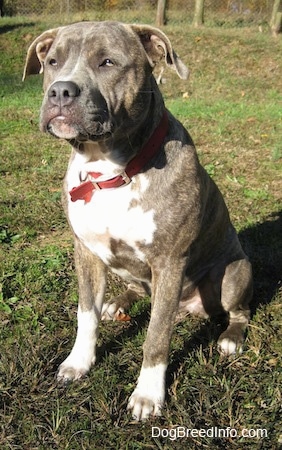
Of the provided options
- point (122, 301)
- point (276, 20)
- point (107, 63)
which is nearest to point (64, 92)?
→ point (107, 63)

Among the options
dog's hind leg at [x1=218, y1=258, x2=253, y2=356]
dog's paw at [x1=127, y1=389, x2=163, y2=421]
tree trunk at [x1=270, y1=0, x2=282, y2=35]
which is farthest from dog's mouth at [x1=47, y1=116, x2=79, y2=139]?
tree trunk at [x1=270, y1=0, x2=282, y2=35]

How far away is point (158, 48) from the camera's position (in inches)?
96.7

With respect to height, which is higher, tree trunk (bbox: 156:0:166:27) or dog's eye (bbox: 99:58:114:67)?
dog's eye (bbox: 99:58:114:67)

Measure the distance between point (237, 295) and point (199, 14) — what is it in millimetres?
12045

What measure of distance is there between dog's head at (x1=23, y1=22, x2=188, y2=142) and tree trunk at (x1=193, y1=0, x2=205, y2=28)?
1181cm

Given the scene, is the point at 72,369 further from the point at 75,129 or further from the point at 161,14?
the point at 161,14

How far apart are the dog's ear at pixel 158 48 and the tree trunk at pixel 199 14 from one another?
11757mm

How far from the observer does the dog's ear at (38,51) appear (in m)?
2.50

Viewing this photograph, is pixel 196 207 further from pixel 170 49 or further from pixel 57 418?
pixel 57 418

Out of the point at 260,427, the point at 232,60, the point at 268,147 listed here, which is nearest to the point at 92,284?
the point at 260,427

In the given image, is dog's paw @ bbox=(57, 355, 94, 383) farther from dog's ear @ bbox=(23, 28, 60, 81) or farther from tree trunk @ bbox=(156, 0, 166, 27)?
tree trunk @ bbox=(156, 0, 166, 27)

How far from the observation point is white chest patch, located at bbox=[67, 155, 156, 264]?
236cm

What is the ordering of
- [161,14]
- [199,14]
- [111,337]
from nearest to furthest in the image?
[111,337], [161,14], [199,14]

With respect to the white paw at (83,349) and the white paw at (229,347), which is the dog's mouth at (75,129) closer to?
the white paw at (83,349)
